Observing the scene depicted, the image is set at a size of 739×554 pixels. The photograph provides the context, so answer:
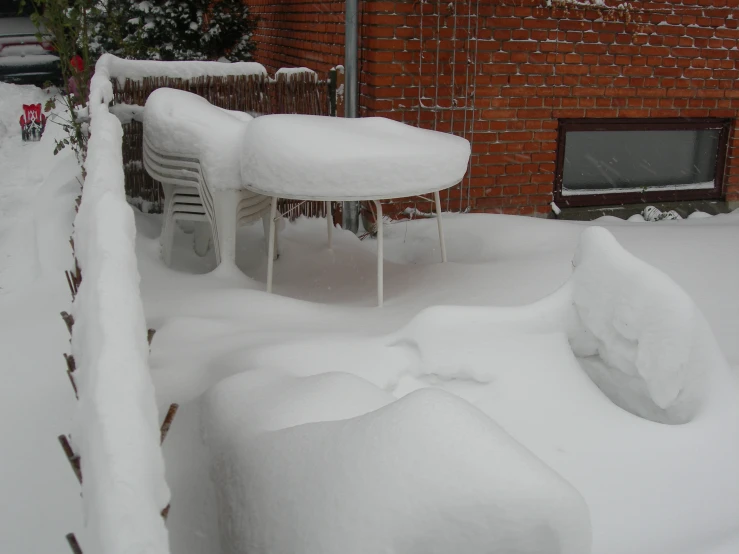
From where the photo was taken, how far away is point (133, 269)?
1518mm

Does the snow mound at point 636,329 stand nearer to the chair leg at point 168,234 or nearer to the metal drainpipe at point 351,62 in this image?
the chair leg at point 168,234

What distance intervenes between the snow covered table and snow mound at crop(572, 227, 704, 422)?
1.03 metres

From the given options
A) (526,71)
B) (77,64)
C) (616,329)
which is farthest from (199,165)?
(526,71)

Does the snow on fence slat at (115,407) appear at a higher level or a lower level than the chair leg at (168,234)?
higher

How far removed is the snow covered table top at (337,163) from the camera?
127 inches

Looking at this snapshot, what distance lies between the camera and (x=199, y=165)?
→ 377cm

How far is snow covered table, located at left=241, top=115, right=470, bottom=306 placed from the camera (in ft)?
10.6

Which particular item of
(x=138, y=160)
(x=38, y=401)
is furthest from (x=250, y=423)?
(x=138, y=160)

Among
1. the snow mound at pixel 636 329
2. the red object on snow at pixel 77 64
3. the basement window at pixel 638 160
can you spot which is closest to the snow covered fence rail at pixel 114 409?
the snow mound at pixel 636 329

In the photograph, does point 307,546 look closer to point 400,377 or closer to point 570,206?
point 400,377

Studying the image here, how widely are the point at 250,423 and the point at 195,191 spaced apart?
256 centimetres

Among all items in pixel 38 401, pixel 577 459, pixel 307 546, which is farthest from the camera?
pixel 38 401

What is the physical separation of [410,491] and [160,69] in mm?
4352

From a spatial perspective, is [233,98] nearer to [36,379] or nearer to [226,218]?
[226,218]
